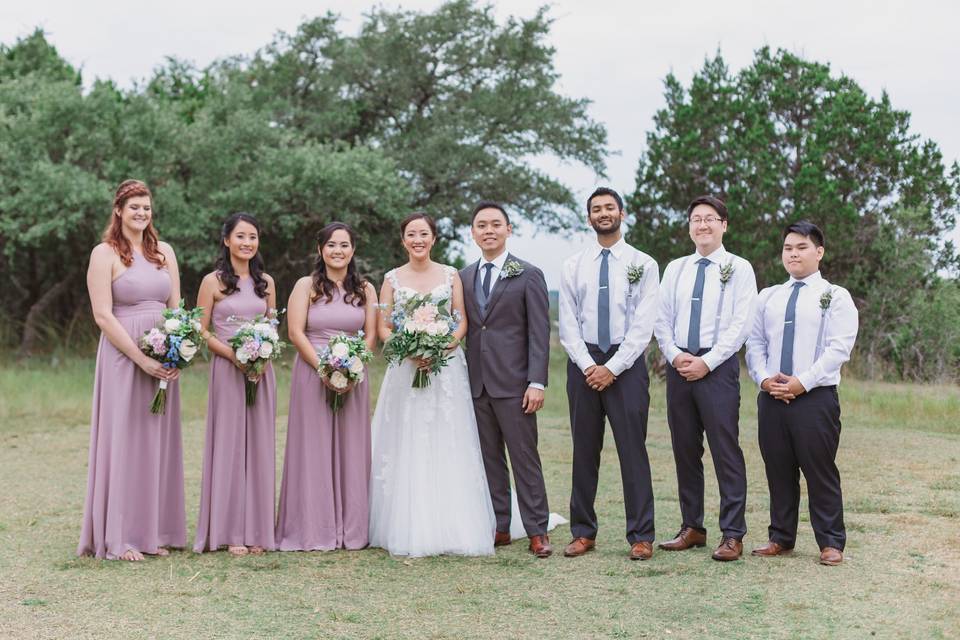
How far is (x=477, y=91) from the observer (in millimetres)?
26484

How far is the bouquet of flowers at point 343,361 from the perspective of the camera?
23.1 ft

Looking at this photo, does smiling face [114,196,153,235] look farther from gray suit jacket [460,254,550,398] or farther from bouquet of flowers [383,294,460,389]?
gray suit jacket [460,254,550,398]

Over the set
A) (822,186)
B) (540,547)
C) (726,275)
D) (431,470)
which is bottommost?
(540,547)

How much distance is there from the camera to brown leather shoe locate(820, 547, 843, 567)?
6.76m

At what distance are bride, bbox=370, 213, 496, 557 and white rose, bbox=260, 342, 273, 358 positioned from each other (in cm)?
81

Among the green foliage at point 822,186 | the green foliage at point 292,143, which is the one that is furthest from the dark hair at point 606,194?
the green foliage at point 822,186

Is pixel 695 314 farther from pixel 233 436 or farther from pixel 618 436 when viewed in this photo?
pixel 233 436

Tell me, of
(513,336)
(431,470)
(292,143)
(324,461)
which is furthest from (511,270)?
(292,143)

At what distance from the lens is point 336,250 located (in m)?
7.38

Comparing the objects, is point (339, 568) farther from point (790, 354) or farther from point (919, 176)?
→ point (919, 176)

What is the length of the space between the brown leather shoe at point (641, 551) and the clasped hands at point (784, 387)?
130cm

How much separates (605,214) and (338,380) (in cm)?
211

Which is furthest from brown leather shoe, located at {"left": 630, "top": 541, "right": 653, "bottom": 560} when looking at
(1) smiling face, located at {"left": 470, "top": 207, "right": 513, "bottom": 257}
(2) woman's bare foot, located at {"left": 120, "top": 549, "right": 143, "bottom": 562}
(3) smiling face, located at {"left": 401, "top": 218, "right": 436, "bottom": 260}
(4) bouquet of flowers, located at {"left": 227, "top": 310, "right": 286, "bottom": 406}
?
(2) woman's bare foot, located at {"left": 120, "top": 549, "right": 143, "bottom": 562}

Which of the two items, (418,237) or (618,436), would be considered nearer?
(618,436)
